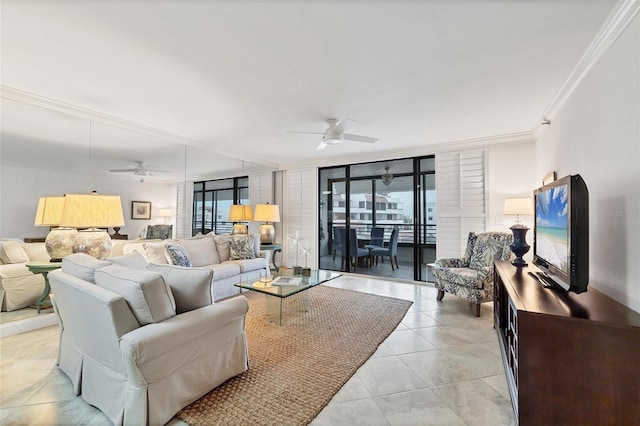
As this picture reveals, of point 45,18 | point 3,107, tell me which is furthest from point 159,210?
point 45,18

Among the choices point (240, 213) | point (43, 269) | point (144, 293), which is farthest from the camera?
point (240, 213)

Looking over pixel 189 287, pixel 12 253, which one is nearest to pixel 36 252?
pixel 12 253

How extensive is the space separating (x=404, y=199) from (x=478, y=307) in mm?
2390

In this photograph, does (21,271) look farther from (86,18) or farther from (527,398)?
(527,398)

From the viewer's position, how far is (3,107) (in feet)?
8.55

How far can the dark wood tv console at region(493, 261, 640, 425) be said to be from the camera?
129 cm

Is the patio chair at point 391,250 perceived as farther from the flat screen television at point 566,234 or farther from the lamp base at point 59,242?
the lamp base at point 59,242

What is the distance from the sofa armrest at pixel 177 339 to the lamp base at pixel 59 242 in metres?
2.05

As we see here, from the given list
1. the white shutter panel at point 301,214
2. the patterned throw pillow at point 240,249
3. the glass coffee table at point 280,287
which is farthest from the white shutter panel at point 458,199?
the patterned throw pillow at point 240,249

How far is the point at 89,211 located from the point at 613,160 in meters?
4.22

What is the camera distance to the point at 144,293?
61.1 inches

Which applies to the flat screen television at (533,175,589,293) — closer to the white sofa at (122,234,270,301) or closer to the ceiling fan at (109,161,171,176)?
the white sofa at (122,234,270,301)

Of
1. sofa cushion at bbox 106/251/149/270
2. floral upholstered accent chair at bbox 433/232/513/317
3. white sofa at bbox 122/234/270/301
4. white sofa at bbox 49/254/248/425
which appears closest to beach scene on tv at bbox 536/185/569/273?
floral upholstered accent chair at bbox 433/232/513/317

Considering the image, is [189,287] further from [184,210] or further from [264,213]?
[264,213]
